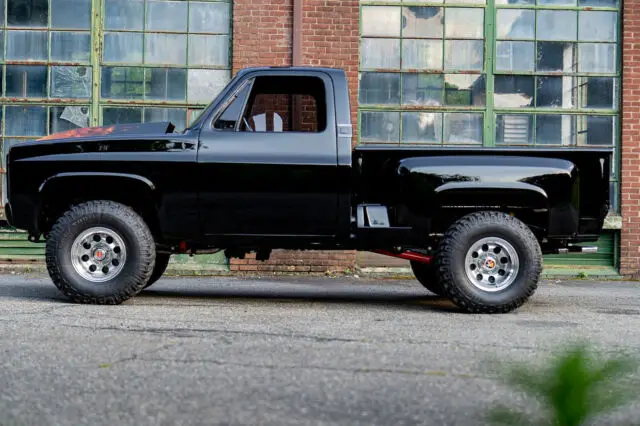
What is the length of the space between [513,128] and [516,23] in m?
1.47

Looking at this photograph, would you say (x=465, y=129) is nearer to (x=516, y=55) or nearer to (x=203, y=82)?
(x=516, y=55)

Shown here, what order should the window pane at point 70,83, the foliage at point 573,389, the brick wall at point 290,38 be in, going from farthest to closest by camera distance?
the window pane at point 70,83
the brick wall at point 290,38
the foliage at point 573,389

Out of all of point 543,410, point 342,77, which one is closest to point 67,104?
point 342,77

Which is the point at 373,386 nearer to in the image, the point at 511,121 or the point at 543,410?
the point at 543,410

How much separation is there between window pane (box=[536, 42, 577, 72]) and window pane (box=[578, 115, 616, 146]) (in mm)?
753

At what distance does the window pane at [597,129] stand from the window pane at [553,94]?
31 centimetres

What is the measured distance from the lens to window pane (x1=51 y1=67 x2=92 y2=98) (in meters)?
11.1

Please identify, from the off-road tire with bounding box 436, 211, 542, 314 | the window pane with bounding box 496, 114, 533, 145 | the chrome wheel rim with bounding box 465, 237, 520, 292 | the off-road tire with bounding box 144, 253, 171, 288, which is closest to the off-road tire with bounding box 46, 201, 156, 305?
the off-road tire with bounding box 144, 253, 171, 288

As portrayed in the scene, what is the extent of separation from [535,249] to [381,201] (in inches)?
50.7

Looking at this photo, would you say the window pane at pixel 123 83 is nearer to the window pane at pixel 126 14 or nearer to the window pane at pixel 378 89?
the window pane at pixel 126 14

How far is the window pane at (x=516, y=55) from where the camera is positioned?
37.1ft

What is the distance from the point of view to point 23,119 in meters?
11.1

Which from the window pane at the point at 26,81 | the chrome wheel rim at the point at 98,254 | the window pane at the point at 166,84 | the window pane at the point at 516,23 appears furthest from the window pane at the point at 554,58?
the chrome wheel rim at the point at 98,254

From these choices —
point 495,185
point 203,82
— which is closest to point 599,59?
point 203,82
